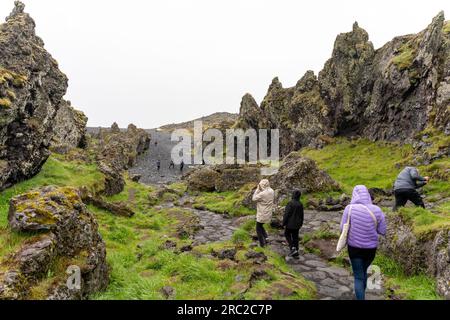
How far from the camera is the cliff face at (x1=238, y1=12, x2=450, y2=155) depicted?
37159 mm

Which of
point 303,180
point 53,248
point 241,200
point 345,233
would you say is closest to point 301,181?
point 303,180

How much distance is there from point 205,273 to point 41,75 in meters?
21.1

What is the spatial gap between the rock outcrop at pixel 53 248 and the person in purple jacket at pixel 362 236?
23.3 ft

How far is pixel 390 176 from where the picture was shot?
99.7 feet

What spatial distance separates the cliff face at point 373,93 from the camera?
37159 millimetres

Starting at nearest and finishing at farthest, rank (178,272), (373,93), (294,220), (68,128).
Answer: (178,272), (294,220), (373,93), (68,128)

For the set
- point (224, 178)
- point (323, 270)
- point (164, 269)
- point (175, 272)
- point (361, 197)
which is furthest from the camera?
point (224, 178)

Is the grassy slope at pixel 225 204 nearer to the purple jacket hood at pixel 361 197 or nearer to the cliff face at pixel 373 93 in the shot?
the purple jacket hood at pixel 361 197

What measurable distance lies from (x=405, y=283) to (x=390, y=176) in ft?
70.9

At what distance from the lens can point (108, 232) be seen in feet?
56.2

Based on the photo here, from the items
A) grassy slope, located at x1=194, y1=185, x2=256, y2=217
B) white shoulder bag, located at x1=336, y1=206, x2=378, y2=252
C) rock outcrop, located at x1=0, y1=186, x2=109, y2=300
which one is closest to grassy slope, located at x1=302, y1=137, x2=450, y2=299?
white shoulder bag, located at x1=336, y1=206, x2=378, y2=252

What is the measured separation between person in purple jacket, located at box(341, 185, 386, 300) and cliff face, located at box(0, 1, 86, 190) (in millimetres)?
18662

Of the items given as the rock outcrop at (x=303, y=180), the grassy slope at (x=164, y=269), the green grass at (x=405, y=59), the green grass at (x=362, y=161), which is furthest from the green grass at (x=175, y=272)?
the green grass at (x=405, y=59)

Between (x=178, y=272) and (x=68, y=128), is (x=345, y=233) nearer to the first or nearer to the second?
(x=178, y=272)
